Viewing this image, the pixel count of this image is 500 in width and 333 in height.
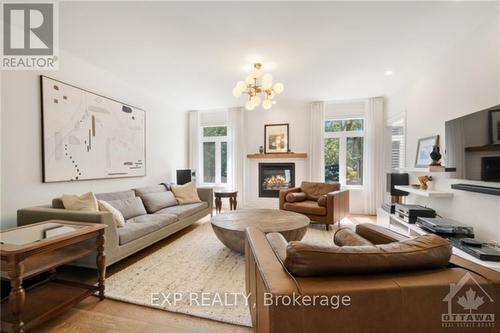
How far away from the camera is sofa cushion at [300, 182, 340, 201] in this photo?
4612 mm

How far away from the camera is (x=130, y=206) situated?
11.2 feet

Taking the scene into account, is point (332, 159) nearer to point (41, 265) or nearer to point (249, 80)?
point (249, 80)

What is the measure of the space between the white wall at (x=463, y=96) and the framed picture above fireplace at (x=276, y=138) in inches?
105

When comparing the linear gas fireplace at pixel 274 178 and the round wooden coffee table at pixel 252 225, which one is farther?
the linear gas fireplace at pixel 274 178

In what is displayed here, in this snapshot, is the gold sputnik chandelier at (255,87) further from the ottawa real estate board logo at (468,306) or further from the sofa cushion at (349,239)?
the ottawa real estate board logo at (468,306)

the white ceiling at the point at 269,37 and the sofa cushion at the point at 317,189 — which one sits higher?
the white ceiling at the point at 269,37

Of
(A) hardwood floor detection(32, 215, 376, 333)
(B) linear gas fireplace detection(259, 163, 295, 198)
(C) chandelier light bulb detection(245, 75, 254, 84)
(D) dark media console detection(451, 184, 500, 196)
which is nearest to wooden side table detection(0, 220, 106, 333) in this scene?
(A) hardwood floor detection(32, 215, 376, 333)

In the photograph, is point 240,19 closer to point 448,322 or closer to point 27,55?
point 27,55

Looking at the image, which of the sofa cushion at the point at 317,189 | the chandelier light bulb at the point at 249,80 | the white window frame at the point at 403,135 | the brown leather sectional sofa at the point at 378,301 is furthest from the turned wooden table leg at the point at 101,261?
the white window frame at the point at 403,135

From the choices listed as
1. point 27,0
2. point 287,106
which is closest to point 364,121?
point 287,106

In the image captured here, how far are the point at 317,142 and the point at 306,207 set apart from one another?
6.35 ft

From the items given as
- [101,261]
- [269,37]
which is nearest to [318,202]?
[269,37]

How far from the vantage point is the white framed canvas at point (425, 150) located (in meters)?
3.26

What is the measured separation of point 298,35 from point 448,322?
2.72 m
